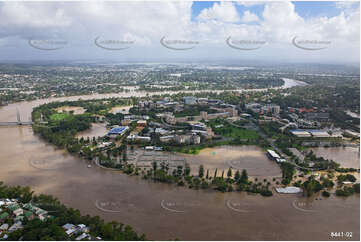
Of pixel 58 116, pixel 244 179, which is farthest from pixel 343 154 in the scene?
pixel 58 116

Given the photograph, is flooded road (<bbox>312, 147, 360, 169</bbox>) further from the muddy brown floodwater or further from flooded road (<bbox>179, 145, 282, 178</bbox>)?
the muddy brown floodwater

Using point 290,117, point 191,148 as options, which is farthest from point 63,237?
point 290,117

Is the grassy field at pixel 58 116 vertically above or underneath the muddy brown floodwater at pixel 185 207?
above

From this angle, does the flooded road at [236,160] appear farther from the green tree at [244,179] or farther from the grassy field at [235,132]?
the grassy field at [235,132]

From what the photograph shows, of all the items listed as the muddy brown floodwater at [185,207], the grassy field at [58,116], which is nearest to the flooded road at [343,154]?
the muddy brown floodwater at [185,207]

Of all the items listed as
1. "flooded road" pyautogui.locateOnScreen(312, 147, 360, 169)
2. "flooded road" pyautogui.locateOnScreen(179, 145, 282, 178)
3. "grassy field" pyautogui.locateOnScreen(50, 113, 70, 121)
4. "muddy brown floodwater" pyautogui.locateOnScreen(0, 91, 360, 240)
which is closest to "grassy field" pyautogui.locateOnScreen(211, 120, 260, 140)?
"flooded road" pyautogui.locateOnScreen(179, 145, 282, 178)

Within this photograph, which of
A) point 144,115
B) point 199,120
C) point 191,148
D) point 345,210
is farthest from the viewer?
point 144,115

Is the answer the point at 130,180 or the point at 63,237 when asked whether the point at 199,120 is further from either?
the point at 63,237

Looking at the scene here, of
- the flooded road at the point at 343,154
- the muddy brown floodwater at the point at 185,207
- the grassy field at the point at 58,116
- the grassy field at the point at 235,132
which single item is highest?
the grassy field at the point at 58,116
